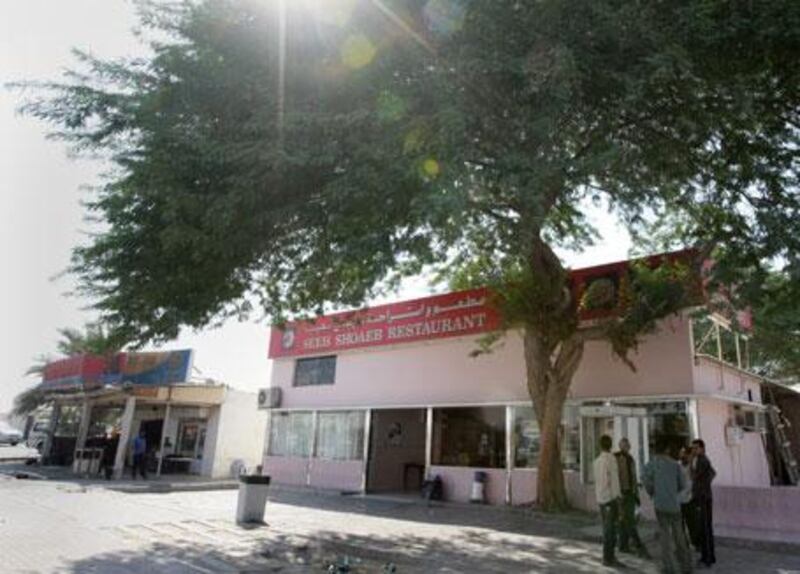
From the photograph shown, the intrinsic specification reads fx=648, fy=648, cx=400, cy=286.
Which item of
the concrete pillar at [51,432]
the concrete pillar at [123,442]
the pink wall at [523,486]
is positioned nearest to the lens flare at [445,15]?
the pink wall at [523,486]

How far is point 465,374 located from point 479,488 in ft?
10.6

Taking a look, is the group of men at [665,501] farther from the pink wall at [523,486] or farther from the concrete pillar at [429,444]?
the concrete pillar at [429,444]

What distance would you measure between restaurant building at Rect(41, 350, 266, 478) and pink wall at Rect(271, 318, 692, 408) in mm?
4237

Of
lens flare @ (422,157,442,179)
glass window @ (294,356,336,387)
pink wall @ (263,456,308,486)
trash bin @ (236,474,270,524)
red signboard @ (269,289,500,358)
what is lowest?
trash bin @ (236,474,270,524)

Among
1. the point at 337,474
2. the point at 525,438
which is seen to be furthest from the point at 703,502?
the point at 337,474

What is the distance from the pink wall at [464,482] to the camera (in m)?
17.4

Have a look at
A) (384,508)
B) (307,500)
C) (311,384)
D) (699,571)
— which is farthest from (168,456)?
(699,571)

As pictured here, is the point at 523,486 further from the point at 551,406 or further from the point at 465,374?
the point at 465,374

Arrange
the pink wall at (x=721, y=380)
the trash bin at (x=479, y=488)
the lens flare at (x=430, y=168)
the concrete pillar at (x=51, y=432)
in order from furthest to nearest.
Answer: the concrete pillar at (x=51, y=432) < the trash bin at (x=479, y=488) < the pink wall at (x=721, y=380) < the lens flare at (x=430, y=168)

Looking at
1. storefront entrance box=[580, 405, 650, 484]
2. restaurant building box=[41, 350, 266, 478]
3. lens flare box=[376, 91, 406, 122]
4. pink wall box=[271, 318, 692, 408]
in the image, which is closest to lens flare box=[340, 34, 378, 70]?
lens flare box=[376, 91, 406, 122]

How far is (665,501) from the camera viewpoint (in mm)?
8727

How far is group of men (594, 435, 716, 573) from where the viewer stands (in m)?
8.76

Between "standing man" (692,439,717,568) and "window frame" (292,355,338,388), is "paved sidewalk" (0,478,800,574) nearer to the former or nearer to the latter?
"standing man" (692,439,717,568)

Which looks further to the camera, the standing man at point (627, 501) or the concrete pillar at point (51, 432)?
the concrete pillar at point (51, 432)
